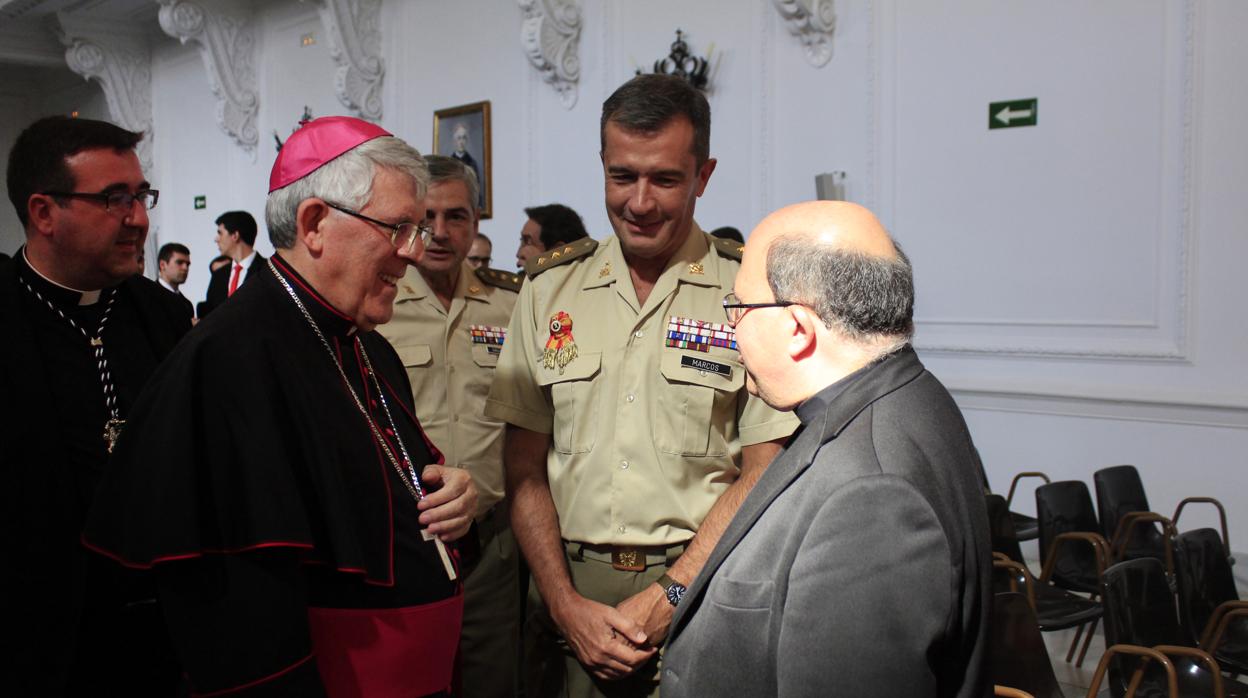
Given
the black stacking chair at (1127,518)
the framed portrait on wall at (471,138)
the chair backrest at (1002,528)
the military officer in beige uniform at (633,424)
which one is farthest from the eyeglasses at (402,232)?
the framed portrait on wall at (471,138)

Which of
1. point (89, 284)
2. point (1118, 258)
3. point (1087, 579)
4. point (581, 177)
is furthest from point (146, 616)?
point (581, 177)

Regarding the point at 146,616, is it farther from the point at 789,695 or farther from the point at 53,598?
the point at 789,695

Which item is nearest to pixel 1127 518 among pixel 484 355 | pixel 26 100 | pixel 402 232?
pixel 484 355

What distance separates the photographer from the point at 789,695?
42.8 inches

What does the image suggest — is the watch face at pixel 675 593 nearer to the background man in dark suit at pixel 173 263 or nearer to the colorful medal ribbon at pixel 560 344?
the colorful medal ribbon at pixel 560 344

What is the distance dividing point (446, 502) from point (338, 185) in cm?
58

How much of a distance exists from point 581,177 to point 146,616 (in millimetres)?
5983

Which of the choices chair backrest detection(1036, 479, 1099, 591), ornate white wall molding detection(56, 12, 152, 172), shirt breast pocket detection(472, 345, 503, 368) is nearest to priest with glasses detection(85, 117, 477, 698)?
shirt breast pocket detection(472, 345, 503, 368)

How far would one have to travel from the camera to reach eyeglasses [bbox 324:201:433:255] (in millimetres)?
1548

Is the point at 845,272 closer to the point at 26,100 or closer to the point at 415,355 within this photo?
the point at 415,355

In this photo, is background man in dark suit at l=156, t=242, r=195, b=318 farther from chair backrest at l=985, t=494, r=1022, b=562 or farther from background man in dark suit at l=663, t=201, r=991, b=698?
background man in dark suit at l=663, t=201, r=991, b=698

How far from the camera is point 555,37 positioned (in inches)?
289

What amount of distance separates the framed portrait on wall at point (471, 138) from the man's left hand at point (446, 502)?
666cm

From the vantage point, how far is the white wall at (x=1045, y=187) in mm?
4598
